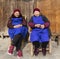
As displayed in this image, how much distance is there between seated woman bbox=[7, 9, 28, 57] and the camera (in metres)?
7.04

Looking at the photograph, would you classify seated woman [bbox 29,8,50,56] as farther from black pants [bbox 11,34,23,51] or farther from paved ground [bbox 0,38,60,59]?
black pants [bbox 11,34,23,51]

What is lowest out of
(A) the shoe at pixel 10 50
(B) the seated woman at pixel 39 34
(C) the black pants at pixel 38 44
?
(A) the shoe at pixel 10 50

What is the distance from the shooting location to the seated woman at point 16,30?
7.04 meters

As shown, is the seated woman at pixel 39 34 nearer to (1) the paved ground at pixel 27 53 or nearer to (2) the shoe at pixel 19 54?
(1) the paved ground at pixel 27 53

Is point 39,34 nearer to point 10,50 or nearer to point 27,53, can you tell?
point 27,53

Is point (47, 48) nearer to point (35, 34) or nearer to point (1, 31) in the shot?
point (35, 34)

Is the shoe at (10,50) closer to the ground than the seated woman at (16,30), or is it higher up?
closer to the ground

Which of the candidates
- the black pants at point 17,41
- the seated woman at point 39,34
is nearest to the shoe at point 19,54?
the black pants at point 17,41

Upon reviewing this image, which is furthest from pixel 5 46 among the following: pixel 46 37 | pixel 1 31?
pixel 46 37

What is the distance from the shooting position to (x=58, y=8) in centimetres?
853

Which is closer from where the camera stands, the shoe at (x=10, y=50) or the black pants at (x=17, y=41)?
the black pants at (x=17, y=41)

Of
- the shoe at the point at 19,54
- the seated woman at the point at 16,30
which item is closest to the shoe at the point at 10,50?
the seated woman at the point at 16,30

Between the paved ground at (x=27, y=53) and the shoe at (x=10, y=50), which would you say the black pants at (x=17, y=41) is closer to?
the shoe at (x=10, y=50)

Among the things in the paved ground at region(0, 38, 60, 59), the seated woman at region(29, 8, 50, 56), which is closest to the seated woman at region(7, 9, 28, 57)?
the paved ground at region(0, 38, 60, 59)
